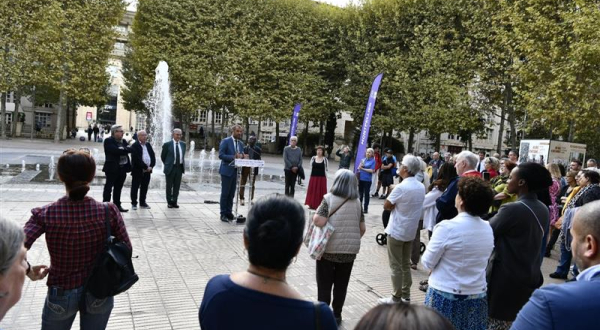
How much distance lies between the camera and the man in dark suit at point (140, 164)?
32.2 ft

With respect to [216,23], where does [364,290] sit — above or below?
below

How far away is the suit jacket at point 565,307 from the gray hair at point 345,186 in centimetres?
293

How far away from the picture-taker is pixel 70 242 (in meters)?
2.85

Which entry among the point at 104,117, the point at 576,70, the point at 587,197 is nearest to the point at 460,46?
the point at 576,70

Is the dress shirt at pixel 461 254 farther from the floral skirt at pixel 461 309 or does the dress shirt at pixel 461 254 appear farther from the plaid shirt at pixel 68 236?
the plaid shirt at pixel 68 236

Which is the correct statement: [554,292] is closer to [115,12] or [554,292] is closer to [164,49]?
[164,49]

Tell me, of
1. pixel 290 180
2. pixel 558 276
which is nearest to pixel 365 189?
pixel 290 180

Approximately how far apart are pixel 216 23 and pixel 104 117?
55797 millimetres

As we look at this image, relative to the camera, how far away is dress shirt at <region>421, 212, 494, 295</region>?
344cm

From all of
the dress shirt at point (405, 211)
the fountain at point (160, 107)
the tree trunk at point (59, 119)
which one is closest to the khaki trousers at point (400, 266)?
the dress shirt at point (405, 211)

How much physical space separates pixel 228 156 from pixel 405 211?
15.9 feet

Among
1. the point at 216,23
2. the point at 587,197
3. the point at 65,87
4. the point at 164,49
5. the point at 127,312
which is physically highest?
the point at 216,23

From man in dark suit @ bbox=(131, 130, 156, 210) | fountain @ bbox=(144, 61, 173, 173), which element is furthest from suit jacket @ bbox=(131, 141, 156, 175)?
fountain @ bbox=(144, 61, 173, 173)

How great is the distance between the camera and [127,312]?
4.64 metres
